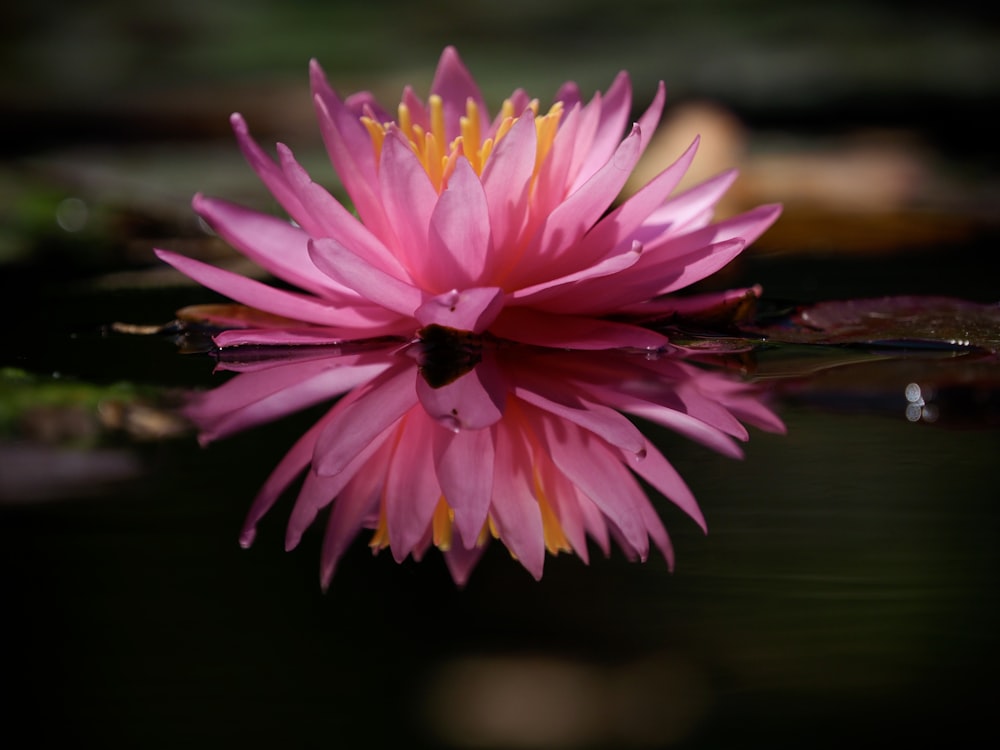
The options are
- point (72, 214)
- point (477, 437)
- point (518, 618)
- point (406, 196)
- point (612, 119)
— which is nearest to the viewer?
point (518, 618)

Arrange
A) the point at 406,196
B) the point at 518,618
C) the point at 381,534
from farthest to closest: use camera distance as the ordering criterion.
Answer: the point at 406,196
the point at 381,534
the point at 518,618

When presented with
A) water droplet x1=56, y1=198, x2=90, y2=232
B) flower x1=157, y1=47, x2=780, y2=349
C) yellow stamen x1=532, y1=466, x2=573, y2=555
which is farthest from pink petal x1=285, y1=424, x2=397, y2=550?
water droplet x1=56, y1=198, x2=90, y2=232

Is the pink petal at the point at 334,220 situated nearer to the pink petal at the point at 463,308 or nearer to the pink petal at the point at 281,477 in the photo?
the pink petal at the point at 463,308

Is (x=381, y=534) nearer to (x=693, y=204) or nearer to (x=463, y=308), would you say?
(x=463, y=308)

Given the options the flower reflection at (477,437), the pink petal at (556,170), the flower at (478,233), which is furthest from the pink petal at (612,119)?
the flower reflection at (477,437)

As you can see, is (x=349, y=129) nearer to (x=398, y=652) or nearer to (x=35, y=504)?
(x=35, y=504)

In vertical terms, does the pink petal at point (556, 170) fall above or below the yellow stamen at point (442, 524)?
above

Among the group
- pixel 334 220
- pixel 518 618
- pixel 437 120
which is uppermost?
pixel 437 120

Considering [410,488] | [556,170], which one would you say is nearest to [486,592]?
[410,488]
